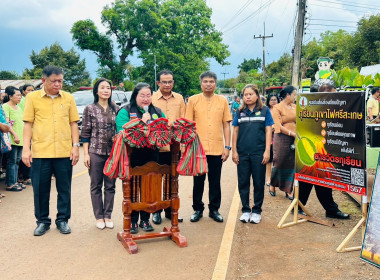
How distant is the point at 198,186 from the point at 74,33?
107 ft

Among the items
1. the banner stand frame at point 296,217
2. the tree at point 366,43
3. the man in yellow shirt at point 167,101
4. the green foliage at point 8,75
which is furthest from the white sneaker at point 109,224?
the green foliage at point 8,75

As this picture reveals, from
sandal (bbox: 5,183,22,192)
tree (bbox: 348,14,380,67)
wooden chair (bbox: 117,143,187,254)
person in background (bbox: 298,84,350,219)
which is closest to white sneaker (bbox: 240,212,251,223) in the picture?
person in background (bbox: 298,84,350,219)

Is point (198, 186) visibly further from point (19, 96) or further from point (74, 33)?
point (74, 33)

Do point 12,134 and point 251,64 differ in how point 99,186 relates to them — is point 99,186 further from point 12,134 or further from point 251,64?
point 251,64

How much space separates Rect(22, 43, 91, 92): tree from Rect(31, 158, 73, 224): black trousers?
4063 centimetres

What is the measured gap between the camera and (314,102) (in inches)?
204

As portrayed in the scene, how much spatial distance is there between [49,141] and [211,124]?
213 cm

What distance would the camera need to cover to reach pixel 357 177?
4590mm

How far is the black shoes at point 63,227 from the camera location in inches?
195

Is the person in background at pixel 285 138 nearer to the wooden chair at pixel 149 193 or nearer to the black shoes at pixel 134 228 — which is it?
the wooden chair at pixel 149 193

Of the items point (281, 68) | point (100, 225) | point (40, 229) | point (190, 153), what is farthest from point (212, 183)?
point (281, 68)

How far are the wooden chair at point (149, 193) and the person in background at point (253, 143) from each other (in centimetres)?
126

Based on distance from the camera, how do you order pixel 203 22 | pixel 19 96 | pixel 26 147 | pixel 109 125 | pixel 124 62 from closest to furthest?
1. pixel 26 147
2. pixel 109 125
3. pixel 19 96
4. pixel 124 62
5. pixel 203 22

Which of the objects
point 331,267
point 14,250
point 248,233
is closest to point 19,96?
point 14,250
